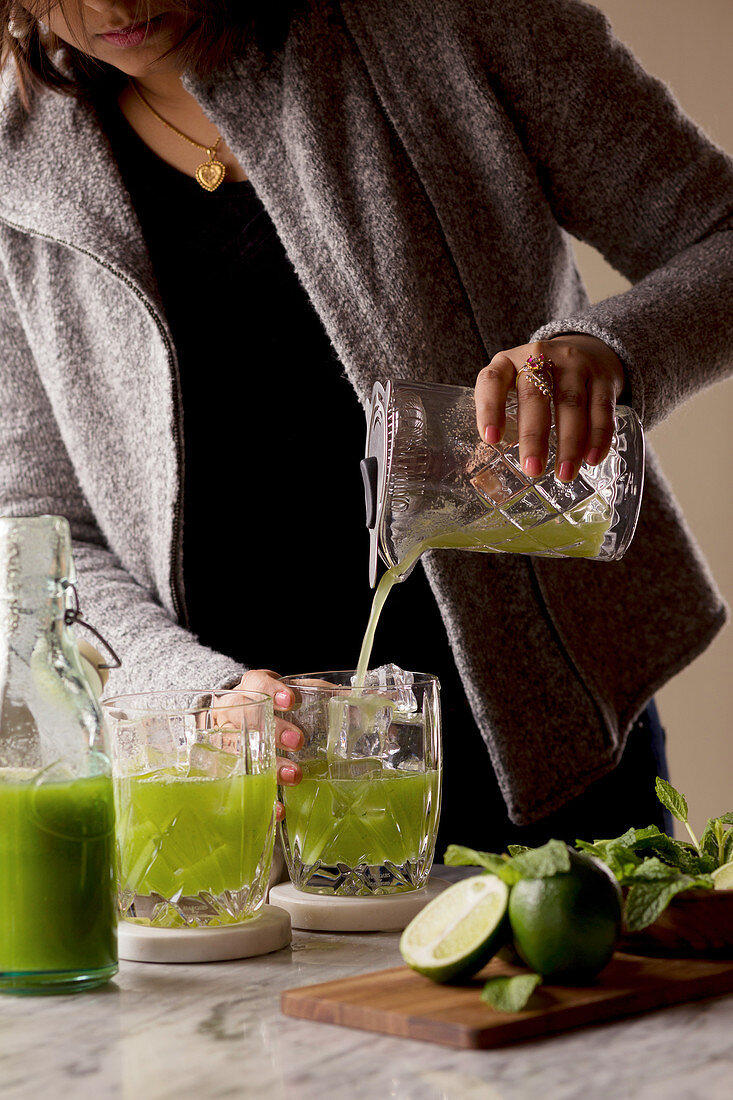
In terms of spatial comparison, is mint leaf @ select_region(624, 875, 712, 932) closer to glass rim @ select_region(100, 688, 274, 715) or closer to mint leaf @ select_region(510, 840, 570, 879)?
mint leaf @ select_region(510, 840, 570, 879)

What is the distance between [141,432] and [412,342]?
0.41 m

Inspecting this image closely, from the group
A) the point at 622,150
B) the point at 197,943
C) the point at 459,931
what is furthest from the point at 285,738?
the point at 622,150

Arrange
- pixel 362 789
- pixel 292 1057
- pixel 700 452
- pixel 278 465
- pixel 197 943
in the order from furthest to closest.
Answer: pixel 700 452 → pixel 278 465 → pixel 362 789 → pixel 197 943 → pixel 292 1057

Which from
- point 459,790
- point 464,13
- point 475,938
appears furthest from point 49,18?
point 475,938

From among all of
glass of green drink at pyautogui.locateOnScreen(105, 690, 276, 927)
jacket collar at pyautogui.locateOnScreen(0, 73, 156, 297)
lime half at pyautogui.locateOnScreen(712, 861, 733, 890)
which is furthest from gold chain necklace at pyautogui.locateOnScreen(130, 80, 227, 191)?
lime half at pyautogui.locateOnScreen(712, 861, 733, 890)

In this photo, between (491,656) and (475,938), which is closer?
(475,938)

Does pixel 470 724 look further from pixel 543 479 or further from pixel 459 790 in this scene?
pixel 543 479

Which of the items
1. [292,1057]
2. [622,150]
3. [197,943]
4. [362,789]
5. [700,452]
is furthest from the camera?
[700,452]

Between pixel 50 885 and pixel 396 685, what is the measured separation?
0.34m

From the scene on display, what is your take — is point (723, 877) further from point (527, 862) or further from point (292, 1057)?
point (292, 1057)

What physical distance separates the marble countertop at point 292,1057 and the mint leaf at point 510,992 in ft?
0.07

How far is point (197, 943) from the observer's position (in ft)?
2.87

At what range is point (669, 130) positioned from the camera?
4.63 ft

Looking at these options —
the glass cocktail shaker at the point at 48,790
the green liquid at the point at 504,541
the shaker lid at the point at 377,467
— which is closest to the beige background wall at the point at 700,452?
the green liquid at the point at 504,541
